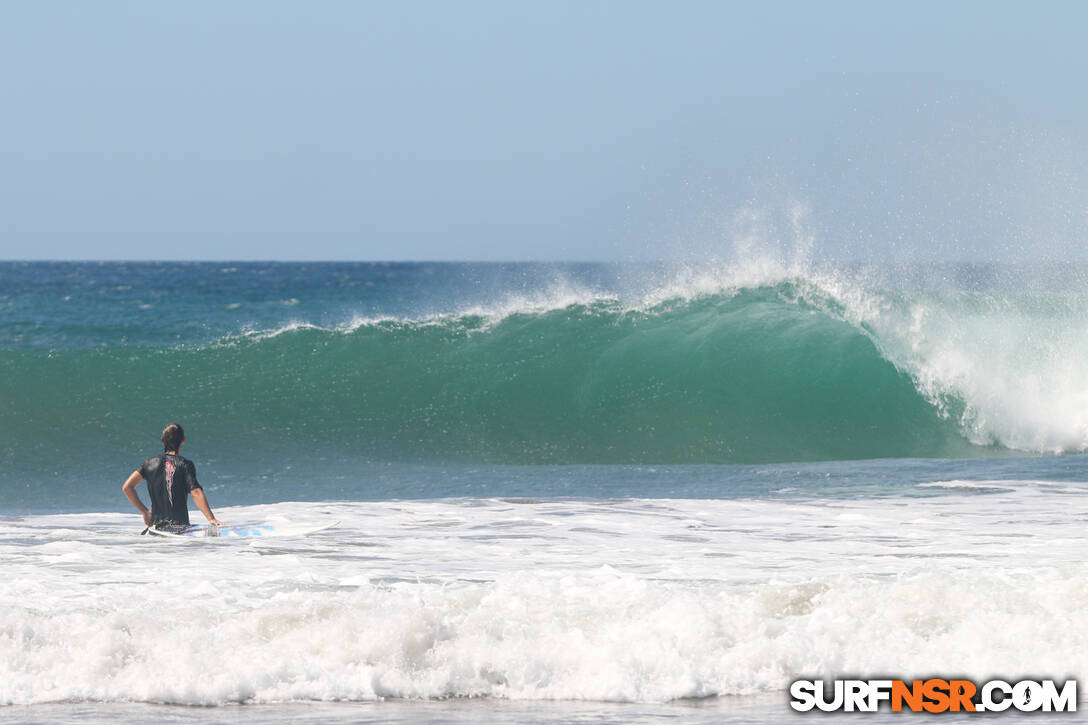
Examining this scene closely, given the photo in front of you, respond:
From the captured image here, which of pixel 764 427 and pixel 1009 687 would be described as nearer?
pixel 1009 687

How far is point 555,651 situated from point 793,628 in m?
1.14

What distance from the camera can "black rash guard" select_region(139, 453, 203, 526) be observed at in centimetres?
777

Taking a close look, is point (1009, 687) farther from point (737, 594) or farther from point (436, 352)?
point (436, 352)

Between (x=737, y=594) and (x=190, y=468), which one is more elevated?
(x=190, y=468)

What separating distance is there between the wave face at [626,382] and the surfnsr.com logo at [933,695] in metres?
8.27

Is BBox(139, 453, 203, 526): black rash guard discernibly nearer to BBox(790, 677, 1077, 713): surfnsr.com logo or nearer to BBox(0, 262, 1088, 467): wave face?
BBox(790, 677, 1077, 713): surfnsr.com logo

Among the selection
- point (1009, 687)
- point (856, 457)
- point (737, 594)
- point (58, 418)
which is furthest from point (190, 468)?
point (856, 457)

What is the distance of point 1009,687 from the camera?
516 cm

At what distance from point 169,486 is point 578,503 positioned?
3.18 meters

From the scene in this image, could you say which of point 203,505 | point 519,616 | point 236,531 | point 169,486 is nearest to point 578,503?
point 236,531

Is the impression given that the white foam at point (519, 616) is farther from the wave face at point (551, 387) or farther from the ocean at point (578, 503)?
the wave face at point (551, 387)

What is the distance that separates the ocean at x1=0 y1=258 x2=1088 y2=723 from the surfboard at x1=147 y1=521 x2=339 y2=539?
19 centimetres

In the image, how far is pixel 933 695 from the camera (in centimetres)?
510

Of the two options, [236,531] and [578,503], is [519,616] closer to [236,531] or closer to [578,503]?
[236,531]
